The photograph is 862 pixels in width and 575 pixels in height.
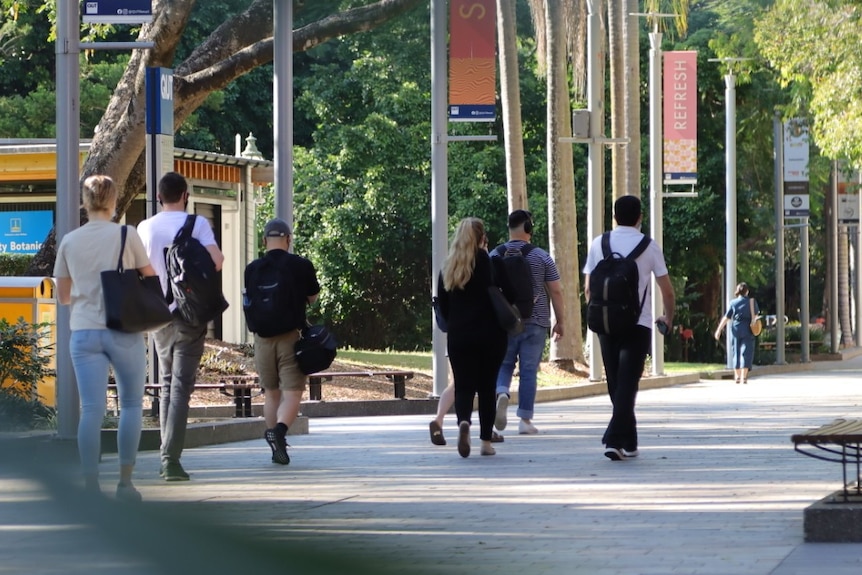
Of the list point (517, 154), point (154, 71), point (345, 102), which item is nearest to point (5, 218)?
point (517, 154)

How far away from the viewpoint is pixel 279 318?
10297 mm

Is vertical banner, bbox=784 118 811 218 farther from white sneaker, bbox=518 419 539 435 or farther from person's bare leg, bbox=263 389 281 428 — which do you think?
person's bare leg, bbox=263 389 281 428

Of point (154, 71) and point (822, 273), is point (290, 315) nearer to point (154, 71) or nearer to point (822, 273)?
point (154, 71)

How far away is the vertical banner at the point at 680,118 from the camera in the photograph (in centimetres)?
3288

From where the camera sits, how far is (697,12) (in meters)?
54.2

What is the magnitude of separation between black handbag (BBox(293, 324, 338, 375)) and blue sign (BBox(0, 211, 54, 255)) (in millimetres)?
16791

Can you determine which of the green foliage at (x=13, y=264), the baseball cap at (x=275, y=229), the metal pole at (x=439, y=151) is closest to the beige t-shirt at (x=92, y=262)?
the baseball cap at (x=275, y=229)

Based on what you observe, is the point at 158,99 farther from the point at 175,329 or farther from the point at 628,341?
the point at 628,341

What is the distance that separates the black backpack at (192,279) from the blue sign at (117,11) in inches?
132

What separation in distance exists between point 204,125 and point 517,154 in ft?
68.7

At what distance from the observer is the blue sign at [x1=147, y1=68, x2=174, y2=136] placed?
12500 mm

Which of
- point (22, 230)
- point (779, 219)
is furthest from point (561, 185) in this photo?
point (779, 219)

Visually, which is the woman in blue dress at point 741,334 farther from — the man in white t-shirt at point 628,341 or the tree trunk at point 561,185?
the man in white t-shirt at point 628,341

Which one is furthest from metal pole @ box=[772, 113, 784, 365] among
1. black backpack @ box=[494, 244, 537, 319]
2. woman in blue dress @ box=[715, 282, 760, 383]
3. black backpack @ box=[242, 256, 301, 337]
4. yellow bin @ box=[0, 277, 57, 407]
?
black backpack @ box=[242, 256, 301, 337]
